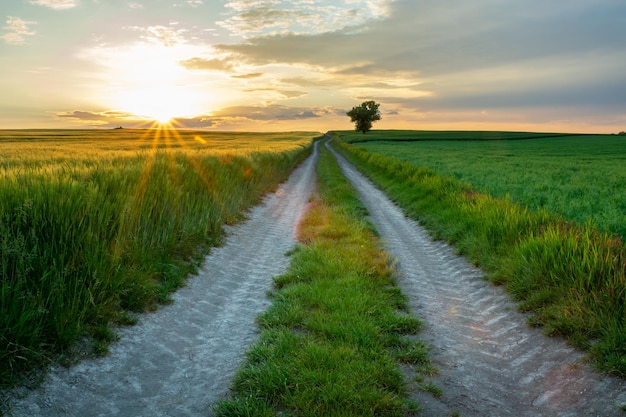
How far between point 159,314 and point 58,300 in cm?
155

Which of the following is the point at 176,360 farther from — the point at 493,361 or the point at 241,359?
the point at 493,361

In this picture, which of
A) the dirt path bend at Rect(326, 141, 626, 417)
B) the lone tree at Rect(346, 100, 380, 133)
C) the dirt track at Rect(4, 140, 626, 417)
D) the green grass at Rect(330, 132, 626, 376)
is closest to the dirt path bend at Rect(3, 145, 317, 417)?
the dirt track at Rect(4, 140, 626, 417)

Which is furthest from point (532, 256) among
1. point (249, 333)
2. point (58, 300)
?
point (58, 300)

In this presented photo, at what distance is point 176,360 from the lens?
4863mm

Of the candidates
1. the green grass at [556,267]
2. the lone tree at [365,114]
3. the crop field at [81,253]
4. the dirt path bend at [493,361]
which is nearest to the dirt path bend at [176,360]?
the crop field at [81,253]

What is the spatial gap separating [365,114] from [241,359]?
124 meters

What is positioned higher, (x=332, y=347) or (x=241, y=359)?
(x=332, y=347)

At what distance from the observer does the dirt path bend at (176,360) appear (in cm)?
395

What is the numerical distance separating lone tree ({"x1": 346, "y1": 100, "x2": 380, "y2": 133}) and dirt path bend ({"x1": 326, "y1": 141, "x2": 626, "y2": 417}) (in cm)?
11989

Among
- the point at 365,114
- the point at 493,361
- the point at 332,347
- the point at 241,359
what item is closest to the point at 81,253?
the point at 241,359

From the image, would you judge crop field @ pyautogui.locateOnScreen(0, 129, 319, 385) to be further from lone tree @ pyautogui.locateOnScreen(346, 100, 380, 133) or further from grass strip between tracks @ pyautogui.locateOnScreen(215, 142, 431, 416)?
lone tree @ pyautogui.locateOnScreen(346, 100, 380, 133)

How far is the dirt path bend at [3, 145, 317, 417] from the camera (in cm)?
395

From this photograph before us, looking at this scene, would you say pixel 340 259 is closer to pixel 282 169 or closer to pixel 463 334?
pixel 463 334

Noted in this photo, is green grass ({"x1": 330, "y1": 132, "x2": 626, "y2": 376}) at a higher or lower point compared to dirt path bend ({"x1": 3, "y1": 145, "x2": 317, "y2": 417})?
higher
